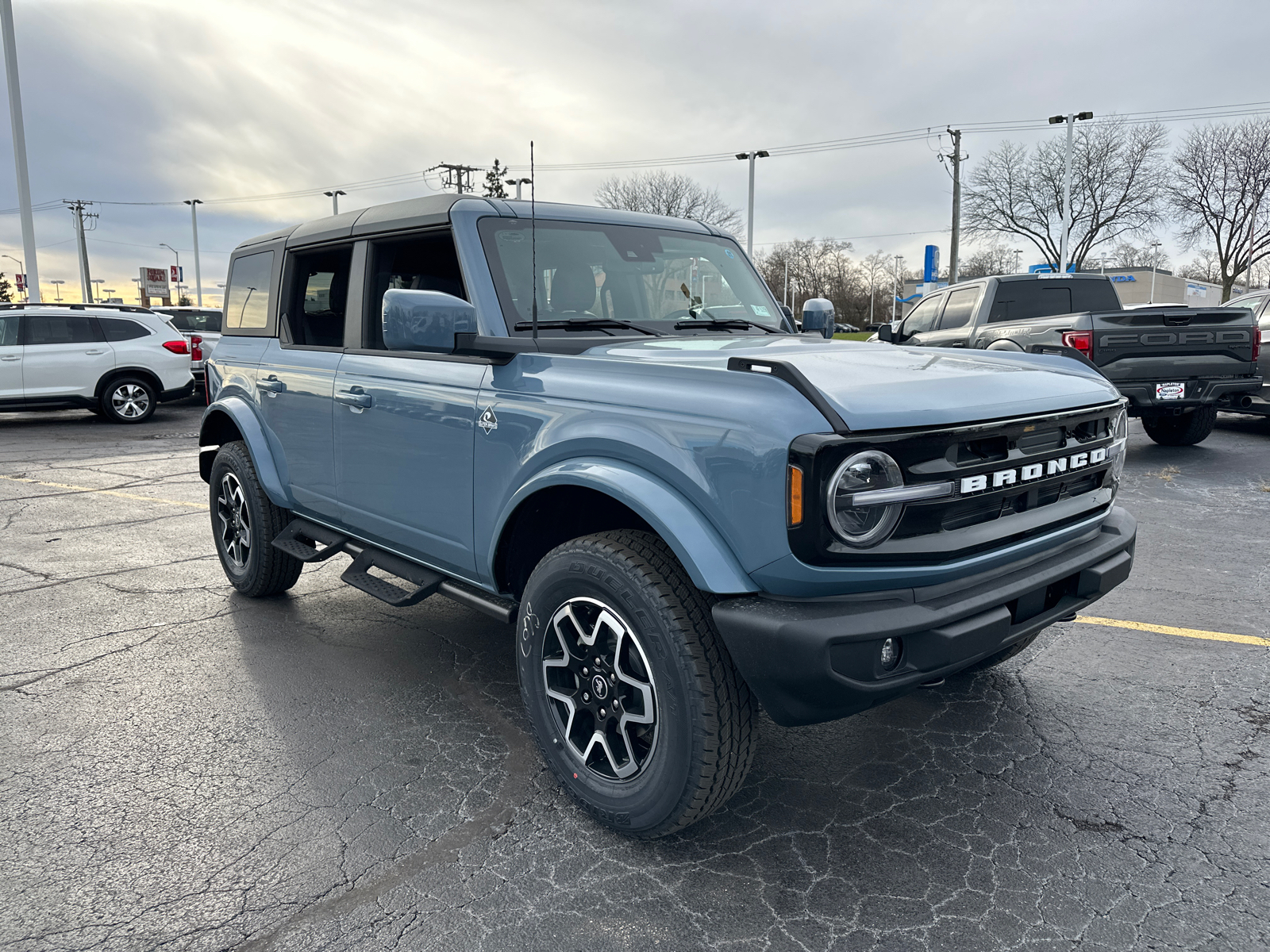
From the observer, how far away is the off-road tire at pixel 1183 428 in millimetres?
10078

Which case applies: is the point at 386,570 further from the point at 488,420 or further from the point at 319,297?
the point at 319,297

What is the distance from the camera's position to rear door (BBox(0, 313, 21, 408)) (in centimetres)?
1402

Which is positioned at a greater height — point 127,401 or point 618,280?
point 618,280

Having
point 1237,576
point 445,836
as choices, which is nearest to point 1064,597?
point 445,836

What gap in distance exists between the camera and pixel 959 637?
2301mm

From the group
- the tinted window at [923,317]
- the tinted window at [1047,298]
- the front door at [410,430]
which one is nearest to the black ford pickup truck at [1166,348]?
the tinted window at [1047,298]

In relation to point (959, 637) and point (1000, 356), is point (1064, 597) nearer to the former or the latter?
point (959, 637)

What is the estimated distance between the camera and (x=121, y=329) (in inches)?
594

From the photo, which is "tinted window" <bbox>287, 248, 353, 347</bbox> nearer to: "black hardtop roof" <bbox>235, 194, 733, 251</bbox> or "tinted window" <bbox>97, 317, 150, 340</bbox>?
"black hardtop roof" <bbox>235, 194, 733, 251</bbox>

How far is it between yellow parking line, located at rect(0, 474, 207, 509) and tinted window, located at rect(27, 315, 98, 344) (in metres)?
5.74

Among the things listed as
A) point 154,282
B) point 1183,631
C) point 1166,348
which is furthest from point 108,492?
point 154,282

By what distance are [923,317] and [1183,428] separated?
3609 mm

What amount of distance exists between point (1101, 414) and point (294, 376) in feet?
11.3

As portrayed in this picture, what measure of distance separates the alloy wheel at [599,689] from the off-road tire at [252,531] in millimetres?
2546
